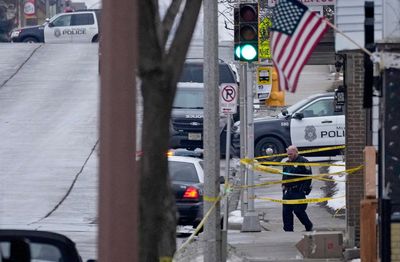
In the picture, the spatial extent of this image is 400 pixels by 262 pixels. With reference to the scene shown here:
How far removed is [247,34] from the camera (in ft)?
55.2

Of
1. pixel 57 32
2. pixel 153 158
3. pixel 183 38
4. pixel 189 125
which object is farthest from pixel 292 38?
pixel 57 32

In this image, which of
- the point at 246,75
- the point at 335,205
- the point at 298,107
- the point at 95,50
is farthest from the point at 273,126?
the point at 95,50

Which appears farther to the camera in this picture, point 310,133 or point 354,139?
point 310,133

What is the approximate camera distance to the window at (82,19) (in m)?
46.0

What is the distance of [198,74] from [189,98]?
1737 millimetres

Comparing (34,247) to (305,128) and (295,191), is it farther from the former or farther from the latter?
(305,128)

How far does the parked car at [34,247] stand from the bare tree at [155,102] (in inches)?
47.2

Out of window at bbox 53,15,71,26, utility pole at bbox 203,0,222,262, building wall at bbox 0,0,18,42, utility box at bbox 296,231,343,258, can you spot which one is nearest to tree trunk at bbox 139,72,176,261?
utility pole at bbox 203,0,222,262

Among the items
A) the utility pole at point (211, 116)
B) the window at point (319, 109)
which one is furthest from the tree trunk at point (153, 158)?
the window at point (319, 109)

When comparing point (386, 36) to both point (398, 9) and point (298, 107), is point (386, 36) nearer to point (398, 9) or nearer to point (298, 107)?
point (398, 9)

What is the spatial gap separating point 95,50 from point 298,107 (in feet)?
47.1

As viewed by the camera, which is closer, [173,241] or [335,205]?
[173,241]

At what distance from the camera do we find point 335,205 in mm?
23531

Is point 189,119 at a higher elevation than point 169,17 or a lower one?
lower
